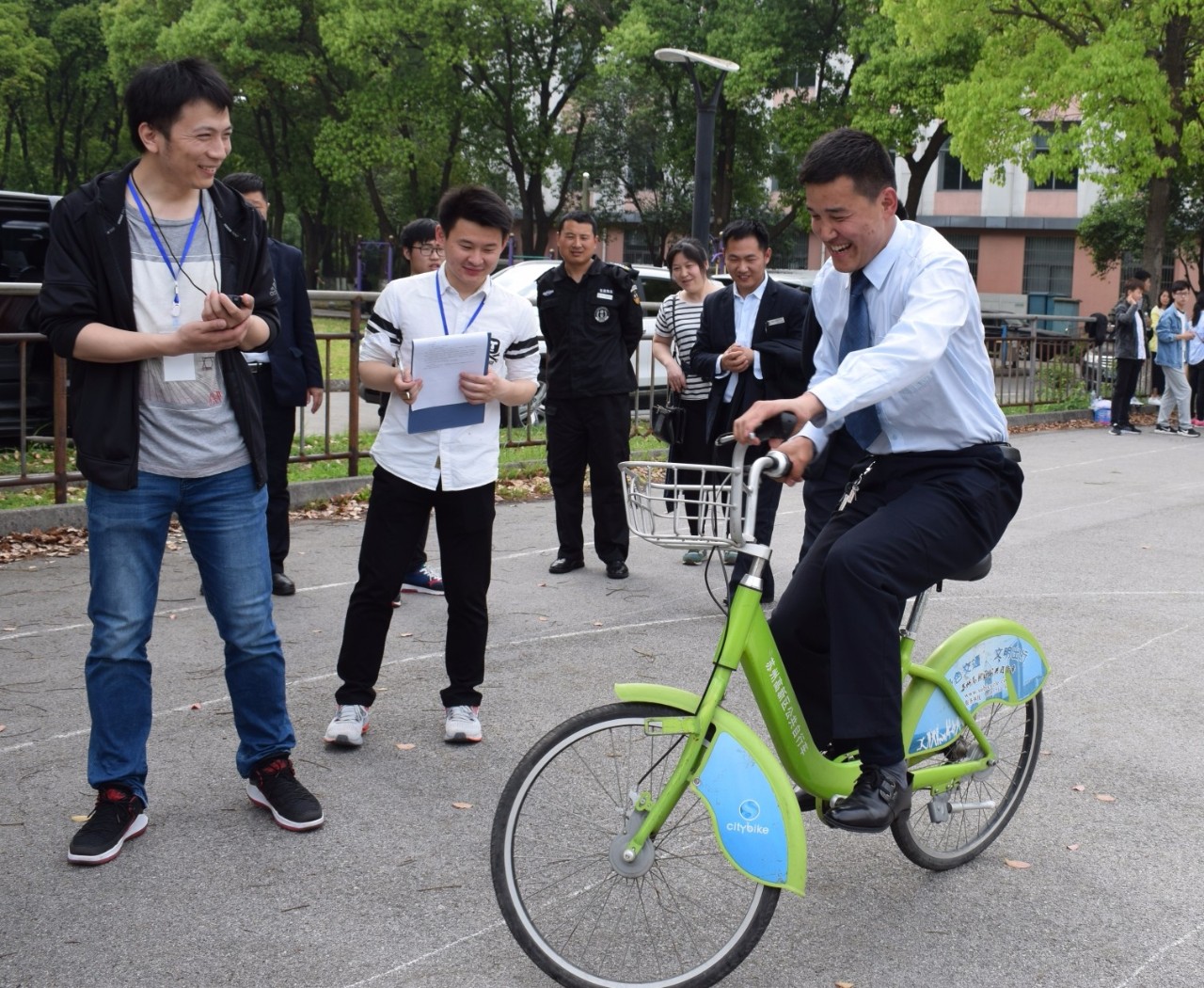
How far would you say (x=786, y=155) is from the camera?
1582 inches

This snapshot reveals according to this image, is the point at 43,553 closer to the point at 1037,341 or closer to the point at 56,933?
the point at 56,933

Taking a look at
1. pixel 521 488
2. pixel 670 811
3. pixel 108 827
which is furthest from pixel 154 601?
pixel 521 488

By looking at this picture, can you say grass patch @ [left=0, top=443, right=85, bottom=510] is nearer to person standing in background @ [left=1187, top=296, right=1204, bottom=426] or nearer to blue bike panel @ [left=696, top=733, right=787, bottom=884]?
blue bike panel @ [left=696, top=733, right=787, bottom=884]

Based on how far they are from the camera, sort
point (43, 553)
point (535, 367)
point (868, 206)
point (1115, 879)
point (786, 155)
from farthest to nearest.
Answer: point (786, 155) → point (43, 553) → point (535, 367) → point (1115, 879) → point (868, 206)

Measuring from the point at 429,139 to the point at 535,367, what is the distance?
3780 centimetres

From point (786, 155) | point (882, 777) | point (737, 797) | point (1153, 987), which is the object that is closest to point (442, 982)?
point (737, 797)

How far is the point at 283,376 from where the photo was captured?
725cm

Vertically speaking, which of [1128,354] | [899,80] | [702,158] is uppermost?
[899,80]

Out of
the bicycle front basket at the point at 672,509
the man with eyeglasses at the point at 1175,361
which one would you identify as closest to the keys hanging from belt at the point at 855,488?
the bicycle front basket at the point at 672,509

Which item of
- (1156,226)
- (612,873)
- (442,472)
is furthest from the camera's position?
(1156,226)

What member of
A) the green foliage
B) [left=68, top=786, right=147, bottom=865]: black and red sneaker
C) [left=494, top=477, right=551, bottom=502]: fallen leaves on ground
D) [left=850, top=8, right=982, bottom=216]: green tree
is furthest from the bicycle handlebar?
the green foliage

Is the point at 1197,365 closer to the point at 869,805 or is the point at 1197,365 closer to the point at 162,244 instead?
the point at 869,805

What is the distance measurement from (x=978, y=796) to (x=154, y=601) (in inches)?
99.2

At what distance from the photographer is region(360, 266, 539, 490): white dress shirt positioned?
5055 millimetres
